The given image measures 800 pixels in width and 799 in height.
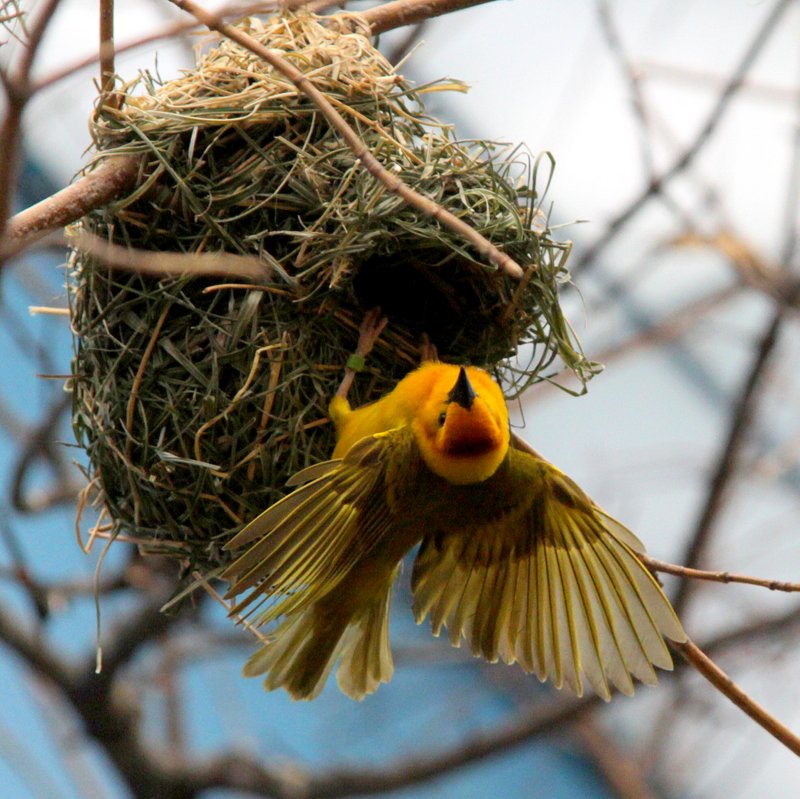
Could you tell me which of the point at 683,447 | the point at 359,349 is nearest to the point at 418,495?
the point at 359,349

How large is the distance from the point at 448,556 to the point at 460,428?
385 millimetres

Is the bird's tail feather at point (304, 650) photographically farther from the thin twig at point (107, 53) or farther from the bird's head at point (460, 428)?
the thin twig at point (107, 53)

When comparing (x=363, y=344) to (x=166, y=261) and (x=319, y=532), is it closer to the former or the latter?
(x=319, y=532)

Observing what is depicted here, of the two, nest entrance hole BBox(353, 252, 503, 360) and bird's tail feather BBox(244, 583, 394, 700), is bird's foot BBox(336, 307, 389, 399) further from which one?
bird's tail feather BBox(244, 583, 394, 700)

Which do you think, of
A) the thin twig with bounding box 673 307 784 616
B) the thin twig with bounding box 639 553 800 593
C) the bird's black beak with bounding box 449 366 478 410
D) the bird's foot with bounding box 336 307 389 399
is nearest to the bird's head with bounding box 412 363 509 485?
the bird's black beak with bounding box 449 366 478 410

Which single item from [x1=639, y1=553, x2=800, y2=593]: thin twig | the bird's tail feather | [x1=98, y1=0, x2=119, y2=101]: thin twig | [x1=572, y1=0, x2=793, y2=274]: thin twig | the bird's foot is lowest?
[x1=639, y1=553, x2=800, y2=593]: thin twig

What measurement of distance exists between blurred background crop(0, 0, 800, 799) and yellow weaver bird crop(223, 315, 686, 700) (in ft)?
3.16

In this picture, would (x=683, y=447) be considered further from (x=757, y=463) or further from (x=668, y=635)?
(x=668, y=635)

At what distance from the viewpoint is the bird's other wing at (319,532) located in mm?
1804

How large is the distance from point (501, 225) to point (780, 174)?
13.4ft

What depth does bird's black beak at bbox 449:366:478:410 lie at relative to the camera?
6.19ft

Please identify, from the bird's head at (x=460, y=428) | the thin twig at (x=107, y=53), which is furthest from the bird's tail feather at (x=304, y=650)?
the thin twig at (x=107, y=53)

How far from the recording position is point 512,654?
2168 mm

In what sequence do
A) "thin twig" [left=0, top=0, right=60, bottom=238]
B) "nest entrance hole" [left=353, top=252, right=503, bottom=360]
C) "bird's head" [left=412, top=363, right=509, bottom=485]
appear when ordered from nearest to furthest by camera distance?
"thin twig" [left=0, top=0, right=60, bottom=238]
"bird's head" [left=412, top=363, right=509, bottom=485]
"nest entrance hole" [left=353, top=252, right=503, bottom=360]
